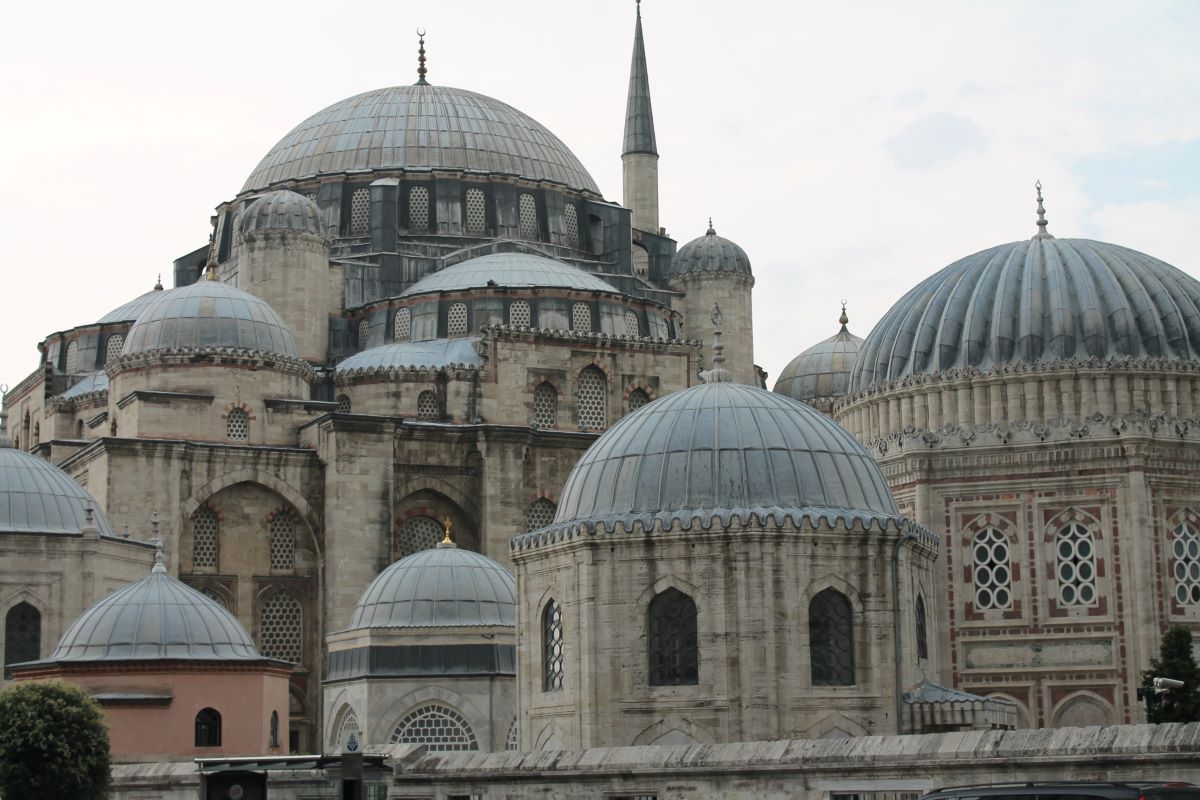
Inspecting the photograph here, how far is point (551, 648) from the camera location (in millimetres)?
25391

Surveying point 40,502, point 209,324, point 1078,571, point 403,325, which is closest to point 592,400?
point 403,325

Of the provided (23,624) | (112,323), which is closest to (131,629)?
(23,624)

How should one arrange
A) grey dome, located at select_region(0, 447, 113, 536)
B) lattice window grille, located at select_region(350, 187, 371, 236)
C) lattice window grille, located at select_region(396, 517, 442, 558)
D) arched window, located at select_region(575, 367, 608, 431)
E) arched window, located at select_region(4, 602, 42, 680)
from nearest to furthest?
1. arched window, located at select_region(4, 602, 42, 680)
2. grey dome, located at select_region(0, 447, 113, 536)
3. lattice window grille, located at select_region(396, 517, 442, 558)
4. arched window, located at select_region(575, 367, 608, 431)
5. lattice window grille, located at select_region(350, 187, 371, 236)

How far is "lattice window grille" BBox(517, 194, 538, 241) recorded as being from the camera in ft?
183

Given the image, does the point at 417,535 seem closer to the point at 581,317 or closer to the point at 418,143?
the point at 581,317

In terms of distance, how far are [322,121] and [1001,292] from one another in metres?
28.4

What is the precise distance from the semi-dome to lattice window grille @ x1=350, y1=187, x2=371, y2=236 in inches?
521

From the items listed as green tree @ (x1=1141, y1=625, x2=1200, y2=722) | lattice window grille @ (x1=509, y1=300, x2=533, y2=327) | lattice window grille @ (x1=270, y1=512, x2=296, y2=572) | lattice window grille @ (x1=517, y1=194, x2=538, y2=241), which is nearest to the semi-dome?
lattice window grille @ (x1=517, y1=194, x2=538, y2=241)

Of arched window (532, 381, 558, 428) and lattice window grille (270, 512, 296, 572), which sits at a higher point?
arched window (532, 381, 558, 428)

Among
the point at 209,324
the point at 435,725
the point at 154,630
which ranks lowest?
the point at 435,725

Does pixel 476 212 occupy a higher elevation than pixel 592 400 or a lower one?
higher

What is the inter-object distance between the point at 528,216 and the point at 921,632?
3197 cm

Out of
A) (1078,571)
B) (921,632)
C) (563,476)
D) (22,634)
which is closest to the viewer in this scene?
→ (921,632)

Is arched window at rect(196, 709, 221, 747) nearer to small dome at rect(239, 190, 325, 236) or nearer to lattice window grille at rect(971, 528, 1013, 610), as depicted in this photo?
lattice window grille at rect(971, 528, 1013, 610)
